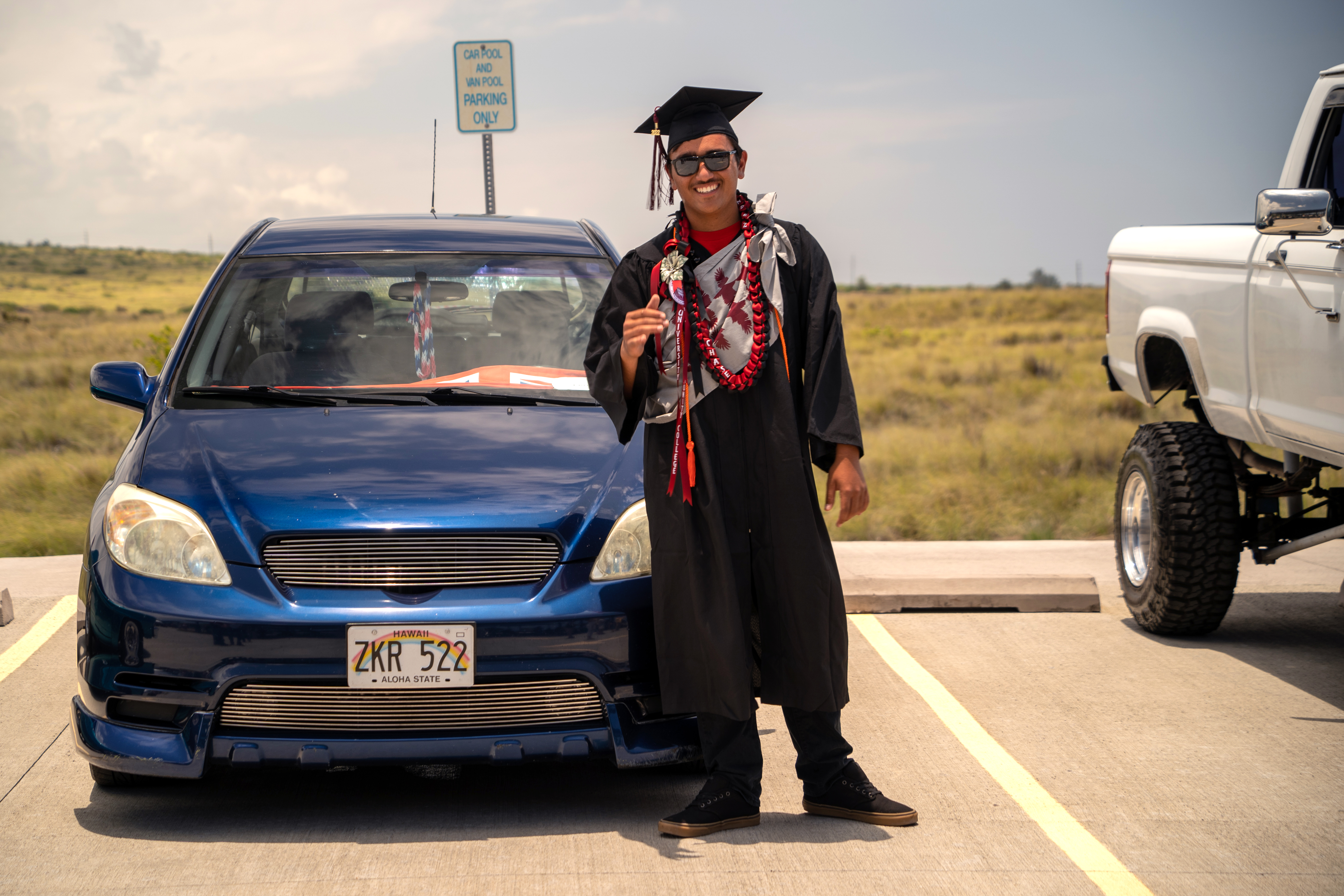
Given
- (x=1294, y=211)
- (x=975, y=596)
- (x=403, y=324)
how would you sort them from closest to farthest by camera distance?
(x=1294, y=211), (x=403, y=324), (x=975, y=596)

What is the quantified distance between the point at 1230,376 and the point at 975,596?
1581mm

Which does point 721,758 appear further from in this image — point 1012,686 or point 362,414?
point 1012,686

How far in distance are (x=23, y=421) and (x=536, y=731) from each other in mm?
14256

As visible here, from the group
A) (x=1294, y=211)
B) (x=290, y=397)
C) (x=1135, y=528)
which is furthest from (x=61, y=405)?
(x=1294, y=211)

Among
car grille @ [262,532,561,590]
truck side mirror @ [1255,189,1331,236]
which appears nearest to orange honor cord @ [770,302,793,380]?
car grille @ [262,532,561,590]

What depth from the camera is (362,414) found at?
415 cm

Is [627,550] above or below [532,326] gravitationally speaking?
below

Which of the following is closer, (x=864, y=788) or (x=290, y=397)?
(x=864, y=788)

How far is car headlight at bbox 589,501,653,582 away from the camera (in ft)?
11.8

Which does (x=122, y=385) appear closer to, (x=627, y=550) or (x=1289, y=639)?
(x=627, y=550)

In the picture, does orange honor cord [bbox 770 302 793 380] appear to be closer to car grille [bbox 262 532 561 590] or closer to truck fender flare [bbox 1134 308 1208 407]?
car grille [bbox 262 532 561 590]

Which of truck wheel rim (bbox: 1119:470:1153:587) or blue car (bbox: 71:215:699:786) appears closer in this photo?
blue car (bbox: 71:215:699:786)

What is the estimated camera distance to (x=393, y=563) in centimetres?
349

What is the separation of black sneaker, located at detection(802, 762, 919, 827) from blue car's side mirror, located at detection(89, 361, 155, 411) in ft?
8.41
